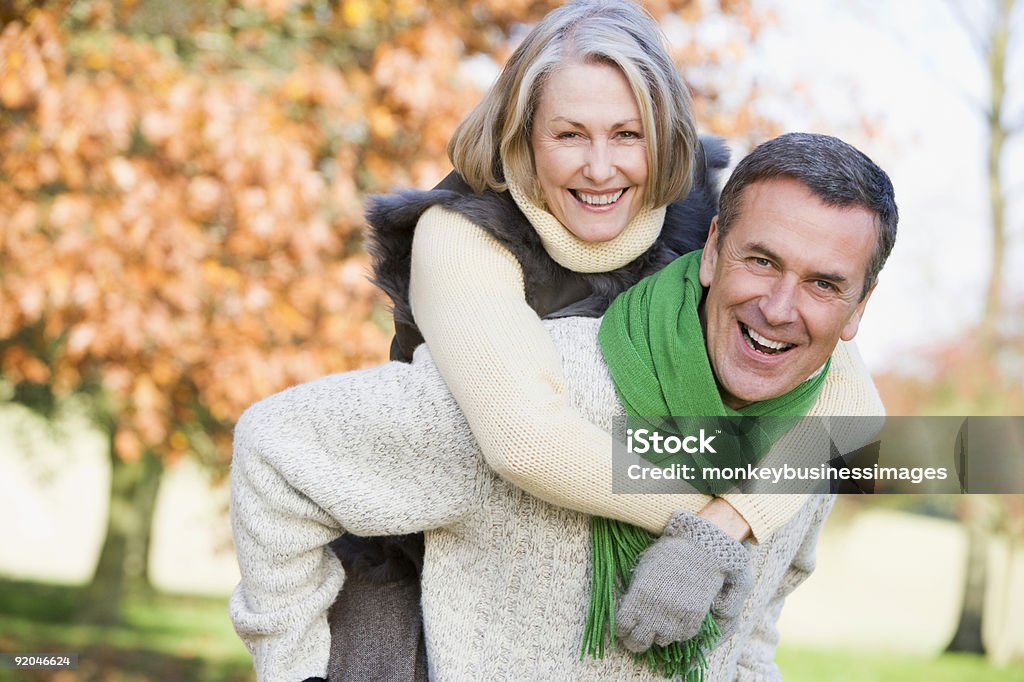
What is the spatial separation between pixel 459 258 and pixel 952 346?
11.2 m

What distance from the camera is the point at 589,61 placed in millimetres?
2400

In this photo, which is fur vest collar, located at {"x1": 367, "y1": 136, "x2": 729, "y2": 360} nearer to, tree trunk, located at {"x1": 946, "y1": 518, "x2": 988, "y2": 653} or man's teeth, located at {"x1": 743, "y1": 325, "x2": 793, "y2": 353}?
man's teeth, located at {"x1": 743, "y1": 325, "x2": 793, "y2": 353}

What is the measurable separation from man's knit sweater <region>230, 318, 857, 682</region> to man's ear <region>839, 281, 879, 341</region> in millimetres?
174

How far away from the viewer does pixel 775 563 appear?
227 cm

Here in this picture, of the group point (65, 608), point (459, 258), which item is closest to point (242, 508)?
point (459, 258)

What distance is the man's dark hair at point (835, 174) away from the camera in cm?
197

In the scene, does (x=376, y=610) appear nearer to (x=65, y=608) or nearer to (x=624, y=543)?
(x=624, y=543)

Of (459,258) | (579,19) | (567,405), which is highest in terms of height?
(579,19)

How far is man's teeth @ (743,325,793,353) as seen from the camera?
206 centimetres

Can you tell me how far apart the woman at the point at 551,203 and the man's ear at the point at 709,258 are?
250 millimetres

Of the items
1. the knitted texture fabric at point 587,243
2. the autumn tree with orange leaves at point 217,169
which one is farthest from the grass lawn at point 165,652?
the knitted texture fabric at point 587,243

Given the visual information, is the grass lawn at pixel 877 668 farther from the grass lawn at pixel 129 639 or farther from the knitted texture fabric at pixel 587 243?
the knitted texture fabric at pixel 587 243

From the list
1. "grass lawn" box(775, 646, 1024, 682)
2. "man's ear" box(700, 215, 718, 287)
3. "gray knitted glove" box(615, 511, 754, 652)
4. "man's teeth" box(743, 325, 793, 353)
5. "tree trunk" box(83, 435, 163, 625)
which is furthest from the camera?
"tree trunk" box(83, 435, 163, 625)

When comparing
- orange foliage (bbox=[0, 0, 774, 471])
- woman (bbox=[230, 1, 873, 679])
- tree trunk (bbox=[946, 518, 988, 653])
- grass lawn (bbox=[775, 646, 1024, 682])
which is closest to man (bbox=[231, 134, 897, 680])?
woman (bbox=[230, 1, 873, 679])
